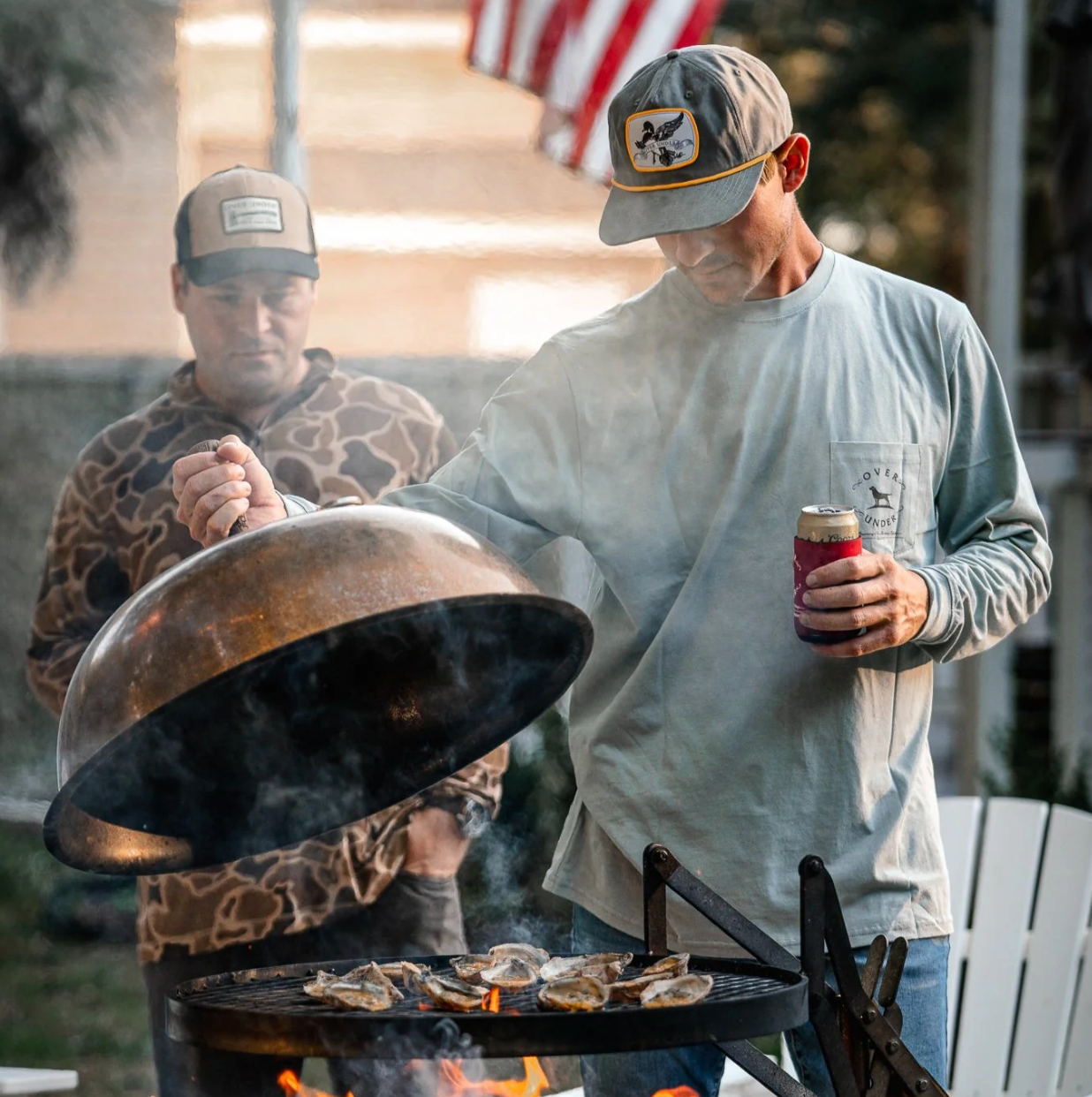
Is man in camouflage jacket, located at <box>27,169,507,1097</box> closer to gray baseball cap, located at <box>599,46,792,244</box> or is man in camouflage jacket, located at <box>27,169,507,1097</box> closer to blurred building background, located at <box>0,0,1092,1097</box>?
blurred building background, located at <box>0,0,1092,1097</box>

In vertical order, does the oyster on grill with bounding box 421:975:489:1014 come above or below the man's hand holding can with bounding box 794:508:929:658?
below

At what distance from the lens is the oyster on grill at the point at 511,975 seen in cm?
160

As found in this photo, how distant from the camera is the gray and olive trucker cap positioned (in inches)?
99.7

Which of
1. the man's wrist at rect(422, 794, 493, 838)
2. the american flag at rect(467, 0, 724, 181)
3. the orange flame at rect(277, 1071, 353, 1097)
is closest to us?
the orange flame at rect(277, 1071, 353, 1097)

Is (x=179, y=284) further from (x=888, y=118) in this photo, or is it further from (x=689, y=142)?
(x=888, y=118)

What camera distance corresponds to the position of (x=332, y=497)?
2455 millimetres

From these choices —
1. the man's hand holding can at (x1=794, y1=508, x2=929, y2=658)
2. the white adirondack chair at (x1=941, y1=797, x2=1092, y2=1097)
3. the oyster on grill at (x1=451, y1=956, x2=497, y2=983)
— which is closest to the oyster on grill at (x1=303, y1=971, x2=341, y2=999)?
the oyster on grill at (x1=451, y1=956, x2=497, y2=983)

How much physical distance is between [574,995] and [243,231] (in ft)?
4.98

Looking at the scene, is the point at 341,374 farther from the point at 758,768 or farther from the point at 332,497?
the point at 758,768

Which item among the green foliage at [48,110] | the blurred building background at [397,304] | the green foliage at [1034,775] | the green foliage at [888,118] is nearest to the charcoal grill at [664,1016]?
the blurred building background at [397,304]

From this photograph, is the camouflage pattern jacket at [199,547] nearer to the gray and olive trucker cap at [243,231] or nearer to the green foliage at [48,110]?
the gray and olive trucker cap at [243,231]

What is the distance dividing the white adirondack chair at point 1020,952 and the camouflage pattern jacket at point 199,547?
100cm

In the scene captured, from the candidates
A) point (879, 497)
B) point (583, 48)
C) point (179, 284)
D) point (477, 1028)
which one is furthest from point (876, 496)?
point (583, 48)

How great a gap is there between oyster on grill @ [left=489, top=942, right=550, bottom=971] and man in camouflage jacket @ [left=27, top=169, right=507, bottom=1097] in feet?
2.51
